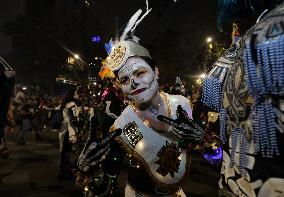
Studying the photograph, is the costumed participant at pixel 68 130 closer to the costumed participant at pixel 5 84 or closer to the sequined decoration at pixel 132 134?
the costumed participant at pixel 5 84

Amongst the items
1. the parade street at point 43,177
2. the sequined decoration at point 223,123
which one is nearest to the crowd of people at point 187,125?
the sequined decoration at point 223,123

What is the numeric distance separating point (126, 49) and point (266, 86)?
2553 millimetres

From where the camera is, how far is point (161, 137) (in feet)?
11.7

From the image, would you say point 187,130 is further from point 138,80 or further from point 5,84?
point 5,84

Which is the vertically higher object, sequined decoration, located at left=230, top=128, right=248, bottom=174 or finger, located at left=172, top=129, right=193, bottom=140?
sequined decoration, located at left=230, top=128, right=248, bottom=174

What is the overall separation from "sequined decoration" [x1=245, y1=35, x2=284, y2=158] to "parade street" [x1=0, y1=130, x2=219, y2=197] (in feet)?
20.2

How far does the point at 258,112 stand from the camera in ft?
4.76

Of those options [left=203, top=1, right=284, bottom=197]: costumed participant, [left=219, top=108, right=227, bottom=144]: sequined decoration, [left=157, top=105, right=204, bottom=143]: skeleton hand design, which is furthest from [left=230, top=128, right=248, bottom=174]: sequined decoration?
[left=157, top=105, right=204, bottom=143]: skeleton hand design

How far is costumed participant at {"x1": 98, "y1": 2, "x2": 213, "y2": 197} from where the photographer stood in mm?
3504

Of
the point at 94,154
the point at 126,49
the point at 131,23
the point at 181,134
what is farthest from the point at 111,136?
the point at 131,23

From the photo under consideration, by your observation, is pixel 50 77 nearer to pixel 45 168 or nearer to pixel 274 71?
pixel 45 168

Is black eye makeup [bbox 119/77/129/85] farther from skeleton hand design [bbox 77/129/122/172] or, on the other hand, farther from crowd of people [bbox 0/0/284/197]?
skeleton hand design [bbox 77/129/122/172]

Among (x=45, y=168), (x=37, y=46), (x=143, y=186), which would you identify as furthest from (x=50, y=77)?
(x=143, y=186)

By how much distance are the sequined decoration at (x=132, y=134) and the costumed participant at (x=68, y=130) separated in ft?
18.8
